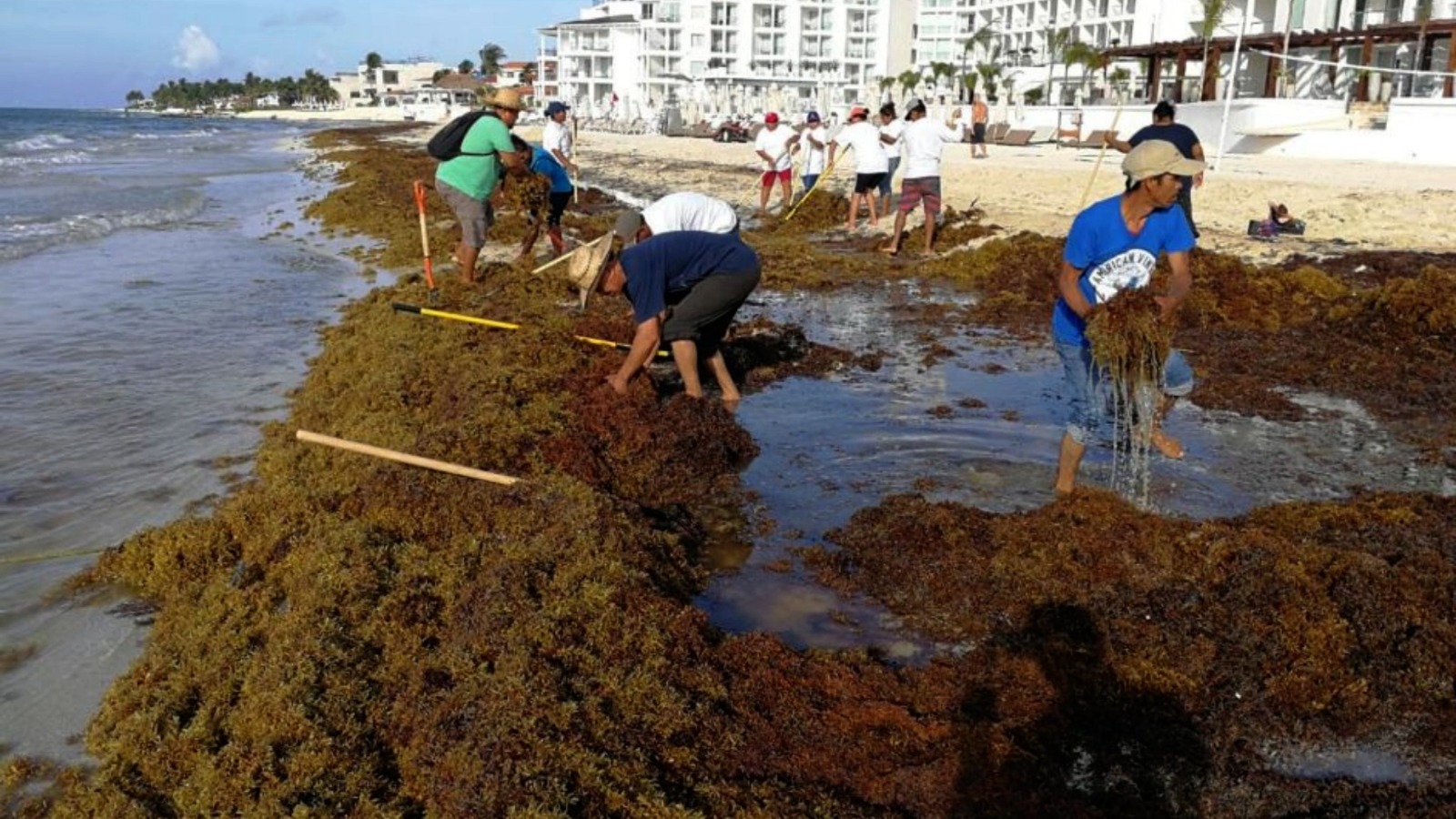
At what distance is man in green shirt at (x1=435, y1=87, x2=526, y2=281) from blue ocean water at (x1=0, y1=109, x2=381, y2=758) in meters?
1.80

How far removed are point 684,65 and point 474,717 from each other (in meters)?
89.9

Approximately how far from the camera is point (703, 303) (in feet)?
20.2

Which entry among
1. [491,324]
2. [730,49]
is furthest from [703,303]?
[730,49]

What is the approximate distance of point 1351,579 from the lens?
12.7 feet

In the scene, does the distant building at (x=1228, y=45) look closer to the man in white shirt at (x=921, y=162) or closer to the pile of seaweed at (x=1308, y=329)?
the man in white shirt at (x=921, y=162)

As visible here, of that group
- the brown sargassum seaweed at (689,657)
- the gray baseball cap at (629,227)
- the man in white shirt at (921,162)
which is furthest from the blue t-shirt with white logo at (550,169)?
the brown sargassum seaweed at (689,657)

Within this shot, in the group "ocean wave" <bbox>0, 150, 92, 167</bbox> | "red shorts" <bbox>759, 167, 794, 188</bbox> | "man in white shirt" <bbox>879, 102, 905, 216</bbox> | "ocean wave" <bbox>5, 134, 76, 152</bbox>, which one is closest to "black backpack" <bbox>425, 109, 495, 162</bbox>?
"man in white shirt" <bbox>879, 102, 905, 216</bbox>

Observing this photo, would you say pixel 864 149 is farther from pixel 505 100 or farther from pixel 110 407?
pixel 110 407

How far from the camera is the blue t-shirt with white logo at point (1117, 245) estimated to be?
15.1ft

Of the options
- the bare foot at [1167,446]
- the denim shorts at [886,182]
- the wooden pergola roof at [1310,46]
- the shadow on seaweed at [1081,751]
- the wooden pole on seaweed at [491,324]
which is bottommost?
the shadow on seaweed at [1081,751]

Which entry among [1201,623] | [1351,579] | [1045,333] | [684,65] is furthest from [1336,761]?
[684,65]

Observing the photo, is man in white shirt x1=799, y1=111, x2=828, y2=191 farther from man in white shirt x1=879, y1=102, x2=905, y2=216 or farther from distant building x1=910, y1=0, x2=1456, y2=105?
distant building x1=910, y1=0, x2=1456, y2=105

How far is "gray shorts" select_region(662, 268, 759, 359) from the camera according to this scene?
20.2 feet

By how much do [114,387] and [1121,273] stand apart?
6936mm
